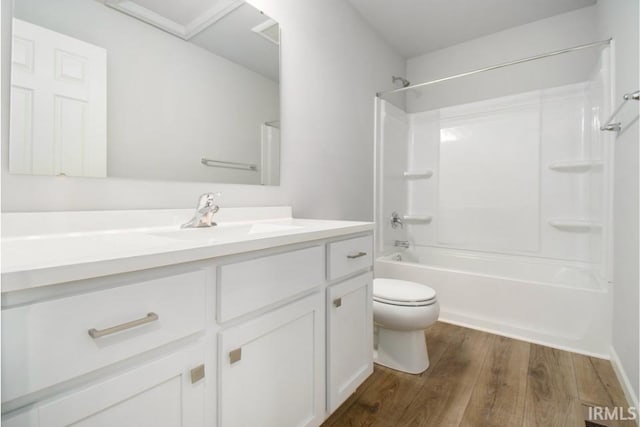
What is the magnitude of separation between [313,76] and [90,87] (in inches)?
49.1

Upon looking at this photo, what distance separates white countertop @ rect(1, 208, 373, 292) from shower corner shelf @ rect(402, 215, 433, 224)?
1.72 meters

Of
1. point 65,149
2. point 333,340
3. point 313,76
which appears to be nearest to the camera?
point 65,149

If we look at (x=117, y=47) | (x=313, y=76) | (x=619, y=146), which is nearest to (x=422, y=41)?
(x=313, y=76)

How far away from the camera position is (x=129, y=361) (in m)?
0.62

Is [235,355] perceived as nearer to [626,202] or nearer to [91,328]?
[91,328]

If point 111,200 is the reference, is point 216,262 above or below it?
below

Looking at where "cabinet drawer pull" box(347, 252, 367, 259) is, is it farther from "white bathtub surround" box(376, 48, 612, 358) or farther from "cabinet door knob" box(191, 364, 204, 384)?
"white bathtub surround" box(376, 48, 612, 358)

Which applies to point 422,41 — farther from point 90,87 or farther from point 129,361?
point 129,361

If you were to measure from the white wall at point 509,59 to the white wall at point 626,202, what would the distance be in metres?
0.62

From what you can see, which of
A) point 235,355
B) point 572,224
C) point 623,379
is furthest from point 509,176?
point 235,355

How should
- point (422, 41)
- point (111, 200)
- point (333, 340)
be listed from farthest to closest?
point (422, 41)
point (333, 340)
point (111, 200)

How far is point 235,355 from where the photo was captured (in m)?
0.82

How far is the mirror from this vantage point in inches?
36.2
